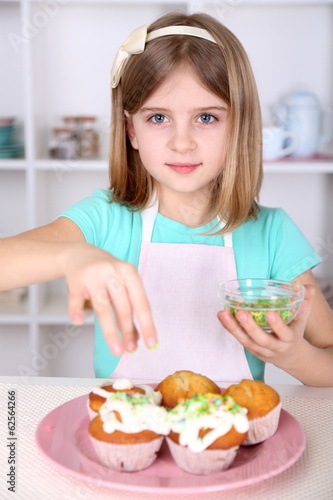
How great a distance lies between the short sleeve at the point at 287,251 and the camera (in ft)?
4.19

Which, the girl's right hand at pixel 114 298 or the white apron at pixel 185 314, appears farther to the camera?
the white apron at pixel 185 314

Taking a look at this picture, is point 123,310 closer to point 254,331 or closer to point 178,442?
point 178,442

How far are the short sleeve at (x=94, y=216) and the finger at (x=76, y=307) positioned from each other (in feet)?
2.00

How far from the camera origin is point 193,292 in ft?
4.17

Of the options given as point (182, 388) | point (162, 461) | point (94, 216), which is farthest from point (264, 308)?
point (94, 216)

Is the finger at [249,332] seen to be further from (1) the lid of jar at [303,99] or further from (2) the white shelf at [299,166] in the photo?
(1) the lid of jar at [303,99]

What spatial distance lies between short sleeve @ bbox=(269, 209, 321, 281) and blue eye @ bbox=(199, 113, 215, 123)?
30cm

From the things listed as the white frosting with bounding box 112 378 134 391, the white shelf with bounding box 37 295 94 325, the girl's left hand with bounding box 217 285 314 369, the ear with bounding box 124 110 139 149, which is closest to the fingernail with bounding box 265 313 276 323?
the girl's left hand with bounding box 217 285 314 369

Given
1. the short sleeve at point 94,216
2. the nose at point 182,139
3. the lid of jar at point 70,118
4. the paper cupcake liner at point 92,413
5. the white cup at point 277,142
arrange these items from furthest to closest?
the lid of jar at point 70,118 → the white cup at point 277,142 → the short sleeve at point 94,216 → the nose at point 182,139 → the paper cupcake liner at point 92,413

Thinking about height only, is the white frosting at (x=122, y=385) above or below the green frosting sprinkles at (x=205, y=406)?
below

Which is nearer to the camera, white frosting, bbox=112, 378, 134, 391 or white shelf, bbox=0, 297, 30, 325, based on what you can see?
white frosting, bbox=112, 378, 134, 391

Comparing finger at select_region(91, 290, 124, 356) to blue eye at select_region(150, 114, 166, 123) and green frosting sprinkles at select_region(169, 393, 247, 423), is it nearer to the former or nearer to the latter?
green frosting sprinkles at select_region(169, 393, 247, 423)

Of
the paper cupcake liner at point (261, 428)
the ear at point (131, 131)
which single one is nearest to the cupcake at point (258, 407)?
the paper cupcake liner at point (261, 428)

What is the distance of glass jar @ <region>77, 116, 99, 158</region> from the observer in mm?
2250
